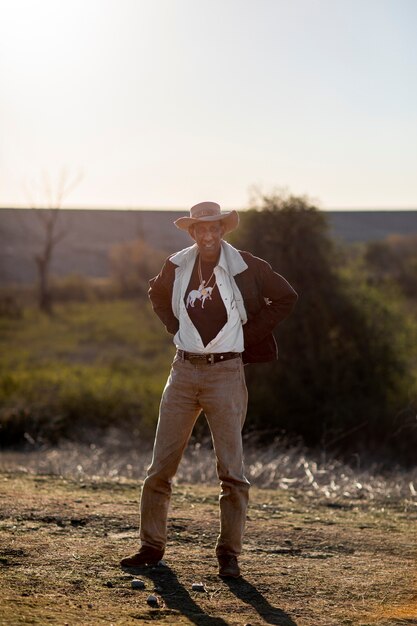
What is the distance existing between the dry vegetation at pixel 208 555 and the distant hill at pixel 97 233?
202ft

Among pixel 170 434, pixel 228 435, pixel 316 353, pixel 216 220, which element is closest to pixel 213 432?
pixel 228 435

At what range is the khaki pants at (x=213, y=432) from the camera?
20.8ft

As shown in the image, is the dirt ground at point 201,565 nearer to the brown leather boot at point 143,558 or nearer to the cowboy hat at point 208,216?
the brown leather boot at point 143,558

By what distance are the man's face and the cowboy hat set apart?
44mm

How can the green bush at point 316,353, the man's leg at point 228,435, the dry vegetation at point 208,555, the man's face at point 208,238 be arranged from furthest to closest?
the green bush at point 316,353 → the man's face at point 208,238 → the man's leg at point 228,435 → the dry vegetation at point 208,555

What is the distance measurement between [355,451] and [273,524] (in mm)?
6752

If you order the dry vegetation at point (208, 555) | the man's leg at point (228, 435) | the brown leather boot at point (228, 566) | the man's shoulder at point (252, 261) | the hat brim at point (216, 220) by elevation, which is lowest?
the dry vegetation at point (208, 555)

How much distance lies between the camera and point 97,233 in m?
91.2

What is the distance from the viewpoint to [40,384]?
61.2 feet

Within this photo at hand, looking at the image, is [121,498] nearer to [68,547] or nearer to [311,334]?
[68,547]

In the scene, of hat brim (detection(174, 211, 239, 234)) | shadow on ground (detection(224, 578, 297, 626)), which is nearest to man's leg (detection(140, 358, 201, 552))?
shadow on ground (detection(224, 578, 297, 626))

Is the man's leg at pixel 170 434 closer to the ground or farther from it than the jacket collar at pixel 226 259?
closer to the ground

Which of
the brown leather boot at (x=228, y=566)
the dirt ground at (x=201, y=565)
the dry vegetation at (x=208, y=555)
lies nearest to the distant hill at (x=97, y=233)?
the dry vegetation at (x=208, y=555)

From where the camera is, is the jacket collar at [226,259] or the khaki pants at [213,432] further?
the jacket collar at [226,259]
